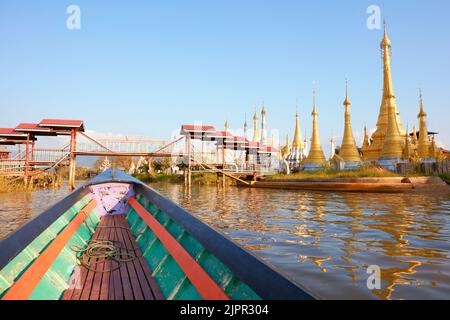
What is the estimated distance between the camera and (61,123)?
22.0m

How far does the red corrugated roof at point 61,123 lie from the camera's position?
21.7m

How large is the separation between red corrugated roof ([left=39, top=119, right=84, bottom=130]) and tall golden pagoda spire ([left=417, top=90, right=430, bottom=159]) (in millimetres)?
27980

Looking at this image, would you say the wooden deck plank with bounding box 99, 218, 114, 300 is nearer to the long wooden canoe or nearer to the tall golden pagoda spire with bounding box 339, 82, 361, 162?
the long wooden canoe

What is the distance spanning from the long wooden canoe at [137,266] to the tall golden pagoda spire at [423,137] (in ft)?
93.2

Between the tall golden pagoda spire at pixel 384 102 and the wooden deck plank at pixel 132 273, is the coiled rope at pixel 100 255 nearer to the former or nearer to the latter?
the wooden deck plank at pixel 132 273

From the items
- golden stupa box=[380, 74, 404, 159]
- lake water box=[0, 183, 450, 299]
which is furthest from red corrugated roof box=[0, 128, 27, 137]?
golden stupa box=[380, 74, 404, 159]

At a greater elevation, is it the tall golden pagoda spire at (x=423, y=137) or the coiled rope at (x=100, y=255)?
the tall golden pagoda spire at (x=423, y=137)

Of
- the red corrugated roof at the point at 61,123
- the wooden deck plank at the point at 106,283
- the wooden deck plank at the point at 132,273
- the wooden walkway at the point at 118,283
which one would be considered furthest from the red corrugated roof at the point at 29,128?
the wooden deck plank at the point at 106,283

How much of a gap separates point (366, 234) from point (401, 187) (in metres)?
13.5

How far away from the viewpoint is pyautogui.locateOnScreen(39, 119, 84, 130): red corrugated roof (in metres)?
21.7

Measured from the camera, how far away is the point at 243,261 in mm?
2125
